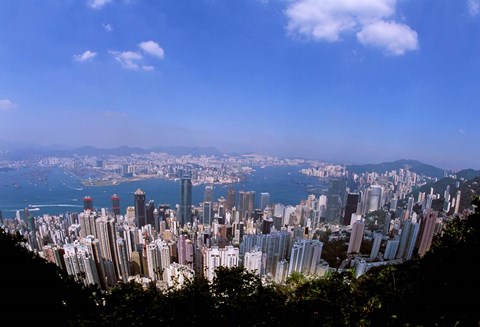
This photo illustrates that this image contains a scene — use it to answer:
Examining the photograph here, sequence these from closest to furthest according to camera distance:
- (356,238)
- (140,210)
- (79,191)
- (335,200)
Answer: (356,238) → (140,210) → (335,200) → (79,191)

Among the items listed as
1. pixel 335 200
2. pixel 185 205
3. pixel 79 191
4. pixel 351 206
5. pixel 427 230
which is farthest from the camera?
pixel 79 191

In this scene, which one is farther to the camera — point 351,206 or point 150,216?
point 351,206

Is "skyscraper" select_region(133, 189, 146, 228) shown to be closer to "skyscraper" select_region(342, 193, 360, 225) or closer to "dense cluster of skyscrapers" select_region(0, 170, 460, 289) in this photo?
"dense cluster of skyscrapers" select_region(0, 170, 460, 289)

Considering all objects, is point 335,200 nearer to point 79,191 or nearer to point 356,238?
point 356,238

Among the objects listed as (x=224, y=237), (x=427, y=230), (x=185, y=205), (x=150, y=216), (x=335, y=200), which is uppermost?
(x=427, y=230)

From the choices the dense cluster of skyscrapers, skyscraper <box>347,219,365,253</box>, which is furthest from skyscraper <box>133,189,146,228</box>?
skyscraper <box>347,219,365,253</box>

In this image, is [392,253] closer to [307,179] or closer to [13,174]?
[307,179]

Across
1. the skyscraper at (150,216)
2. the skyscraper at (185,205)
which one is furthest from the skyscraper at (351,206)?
the skyscraper at (150,216)

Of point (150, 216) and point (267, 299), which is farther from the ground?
point (267, 299)

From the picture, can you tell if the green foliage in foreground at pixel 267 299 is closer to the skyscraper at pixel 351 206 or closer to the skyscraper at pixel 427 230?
the skyscraper at pixel 427 230

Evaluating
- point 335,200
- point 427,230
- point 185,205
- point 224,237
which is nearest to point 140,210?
point 185,205
